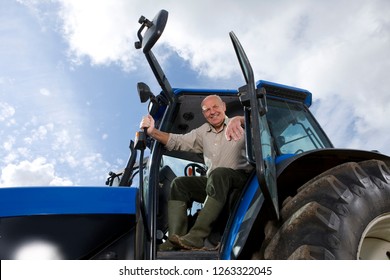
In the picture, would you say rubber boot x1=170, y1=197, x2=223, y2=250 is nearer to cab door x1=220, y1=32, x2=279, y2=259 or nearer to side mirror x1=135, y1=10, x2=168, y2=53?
cab door x1=220, y1=32, x2=279, y2=259

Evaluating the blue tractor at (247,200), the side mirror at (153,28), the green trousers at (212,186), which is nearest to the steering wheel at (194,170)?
the blue tractor at (247,200)

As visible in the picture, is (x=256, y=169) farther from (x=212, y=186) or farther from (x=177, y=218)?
(x=177, y=218)

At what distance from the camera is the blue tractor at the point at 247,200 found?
269cm

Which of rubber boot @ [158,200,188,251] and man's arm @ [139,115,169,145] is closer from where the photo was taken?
rubber boot @ [158,200,188,251]

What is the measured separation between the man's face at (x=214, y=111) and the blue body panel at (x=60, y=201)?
0.88 meters

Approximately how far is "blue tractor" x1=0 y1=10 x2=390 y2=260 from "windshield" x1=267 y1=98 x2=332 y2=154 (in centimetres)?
1

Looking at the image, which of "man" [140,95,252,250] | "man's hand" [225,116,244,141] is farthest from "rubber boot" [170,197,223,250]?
"man's hand" [225,116,244,141]

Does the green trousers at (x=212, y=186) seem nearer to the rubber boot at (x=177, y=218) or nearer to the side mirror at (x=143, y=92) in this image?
the rubber boot at (x=177, y=218)

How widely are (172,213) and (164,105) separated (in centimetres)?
98

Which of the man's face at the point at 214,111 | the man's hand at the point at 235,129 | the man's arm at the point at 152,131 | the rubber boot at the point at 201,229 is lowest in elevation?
the rubber boot at the point at 201,229

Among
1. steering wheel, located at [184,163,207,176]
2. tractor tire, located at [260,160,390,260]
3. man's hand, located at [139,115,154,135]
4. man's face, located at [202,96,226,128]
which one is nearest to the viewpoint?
tractor tire, located at [260,160,390,260]

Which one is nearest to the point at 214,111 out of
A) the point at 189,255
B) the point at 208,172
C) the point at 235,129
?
the point at 235,129

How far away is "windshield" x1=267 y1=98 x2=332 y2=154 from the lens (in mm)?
3757
